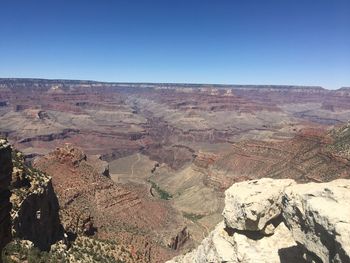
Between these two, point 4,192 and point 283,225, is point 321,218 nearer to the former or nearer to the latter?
point 283,225

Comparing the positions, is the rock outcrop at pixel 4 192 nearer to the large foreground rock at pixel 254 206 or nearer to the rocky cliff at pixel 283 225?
the rocky cliff at pixel 283 225

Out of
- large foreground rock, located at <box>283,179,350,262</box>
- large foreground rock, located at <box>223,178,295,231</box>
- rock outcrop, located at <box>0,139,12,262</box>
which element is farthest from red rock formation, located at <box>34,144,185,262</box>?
large foreground rock, located at <box>283,179,350,262</box>

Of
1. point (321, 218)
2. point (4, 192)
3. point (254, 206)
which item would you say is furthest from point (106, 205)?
point (321, 218)

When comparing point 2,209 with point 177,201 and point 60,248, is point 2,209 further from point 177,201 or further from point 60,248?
point 177,201

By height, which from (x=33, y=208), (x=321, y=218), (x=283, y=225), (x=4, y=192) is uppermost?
(x=321, y=218)

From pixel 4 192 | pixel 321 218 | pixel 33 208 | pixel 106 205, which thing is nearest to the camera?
pixel 321 218

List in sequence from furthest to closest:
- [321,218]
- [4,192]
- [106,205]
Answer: [106,205], [4,192], [321,218]

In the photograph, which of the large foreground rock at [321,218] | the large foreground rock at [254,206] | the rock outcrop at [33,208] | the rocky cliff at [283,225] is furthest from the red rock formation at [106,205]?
the large foreground rock at [321,218]

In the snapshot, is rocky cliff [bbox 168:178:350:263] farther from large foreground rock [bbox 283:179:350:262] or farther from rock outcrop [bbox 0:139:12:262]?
rock outcrop [bbox 0:139:12:262]

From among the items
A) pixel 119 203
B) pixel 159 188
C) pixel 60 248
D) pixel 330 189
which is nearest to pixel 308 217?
pixel 330 189
